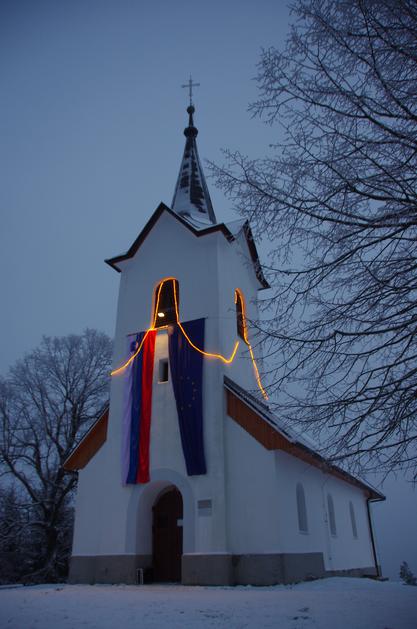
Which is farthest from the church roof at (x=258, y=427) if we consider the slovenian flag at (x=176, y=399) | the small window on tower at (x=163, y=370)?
the small window on tower at (x=163, y=370)

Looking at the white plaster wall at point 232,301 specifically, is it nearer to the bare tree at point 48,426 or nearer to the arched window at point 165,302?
the arched window at point 165,302

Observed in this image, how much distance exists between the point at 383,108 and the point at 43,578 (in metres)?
21.4

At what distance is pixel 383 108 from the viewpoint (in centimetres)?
562

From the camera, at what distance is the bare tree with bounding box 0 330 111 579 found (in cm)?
2139

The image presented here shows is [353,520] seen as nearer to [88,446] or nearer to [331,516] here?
[331,516]

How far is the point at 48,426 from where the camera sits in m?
23.3

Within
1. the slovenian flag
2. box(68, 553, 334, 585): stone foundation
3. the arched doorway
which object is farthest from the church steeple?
box(68, 553, 334, 585): stone foundation

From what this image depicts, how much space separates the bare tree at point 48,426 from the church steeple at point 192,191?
9327mm

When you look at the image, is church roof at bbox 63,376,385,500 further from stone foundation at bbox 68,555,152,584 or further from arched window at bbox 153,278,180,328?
arched window at bbox 153,278,180,328

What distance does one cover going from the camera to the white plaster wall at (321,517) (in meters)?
12.7

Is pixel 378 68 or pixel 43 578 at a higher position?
pixel 378 68

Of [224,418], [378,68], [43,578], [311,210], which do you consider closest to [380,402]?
[311,210]

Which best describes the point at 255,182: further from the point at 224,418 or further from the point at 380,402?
the point at 224,418

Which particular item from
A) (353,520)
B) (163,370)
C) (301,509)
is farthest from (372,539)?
(163,370)
